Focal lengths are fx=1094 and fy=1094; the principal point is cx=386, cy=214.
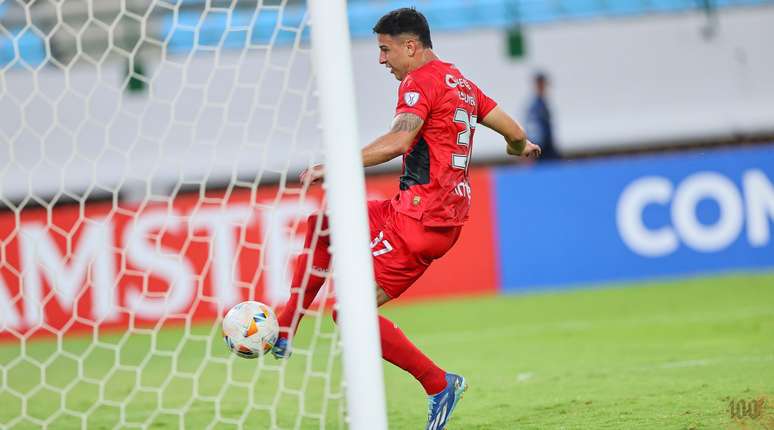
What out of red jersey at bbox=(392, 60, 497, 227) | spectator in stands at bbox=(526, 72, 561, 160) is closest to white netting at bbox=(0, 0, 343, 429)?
red jersey at bbox=(392, 60, 497, 227)

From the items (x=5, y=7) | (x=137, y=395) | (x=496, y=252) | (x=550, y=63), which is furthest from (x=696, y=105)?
(x=137, y=395)

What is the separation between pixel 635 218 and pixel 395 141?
24.3 feet

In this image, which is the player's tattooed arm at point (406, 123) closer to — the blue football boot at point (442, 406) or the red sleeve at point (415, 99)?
the red sleeve at point (415, 99)

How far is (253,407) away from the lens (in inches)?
232

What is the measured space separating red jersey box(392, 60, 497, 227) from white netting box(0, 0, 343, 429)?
54 centimetres

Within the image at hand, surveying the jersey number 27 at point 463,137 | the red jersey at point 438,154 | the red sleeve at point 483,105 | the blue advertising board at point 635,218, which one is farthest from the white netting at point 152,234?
the blue advertising board at point 635,218

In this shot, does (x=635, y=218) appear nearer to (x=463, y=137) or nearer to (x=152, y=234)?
(x=152, y=234)

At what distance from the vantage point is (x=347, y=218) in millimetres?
3799

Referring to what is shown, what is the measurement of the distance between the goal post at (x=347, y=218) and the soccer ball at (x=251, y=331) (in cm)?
91

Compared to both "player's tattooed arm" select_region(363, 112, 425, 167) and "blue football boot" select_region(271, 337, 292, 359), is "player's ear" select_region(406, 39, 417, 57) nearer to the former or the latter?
"player's tattooed arm" select_region(363, 112, 425, 167)

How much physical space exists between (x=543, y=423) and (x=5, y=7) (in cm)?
1046

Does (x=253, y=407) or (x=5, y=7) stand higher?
(x=5, y=7)

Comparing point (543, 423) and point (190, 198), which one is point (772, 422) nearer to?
point (543, 423)

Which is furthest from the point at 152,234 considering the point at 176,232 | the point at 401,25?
the point at 401,25
